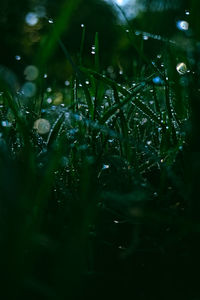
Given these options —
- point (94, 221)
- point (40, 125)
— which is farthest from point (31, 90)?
point (40, 125)

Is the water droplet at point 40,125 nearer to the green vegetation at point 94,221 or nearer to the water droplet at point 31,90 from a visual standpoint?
the green vegetation at point 94,221

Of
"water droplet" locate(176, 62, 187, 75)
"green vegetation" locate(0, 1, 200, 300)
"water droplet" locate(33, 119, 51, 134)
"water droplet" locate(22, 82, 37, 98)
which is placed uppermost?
"water droplet" locate(176, 62, 187, 75)

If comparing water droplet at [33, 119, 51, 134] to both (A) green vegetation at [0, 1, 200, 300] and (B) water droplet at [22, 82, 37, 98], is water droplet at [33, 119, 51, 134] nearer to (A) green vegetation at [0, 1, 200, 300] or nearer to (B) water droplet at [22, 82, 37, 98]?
(A) green vegetation at [0, 1, 200, 300]

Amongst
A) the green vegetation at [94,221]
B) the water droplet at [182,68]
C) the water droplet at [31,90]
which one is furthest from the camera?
the water droplet at [182,68]

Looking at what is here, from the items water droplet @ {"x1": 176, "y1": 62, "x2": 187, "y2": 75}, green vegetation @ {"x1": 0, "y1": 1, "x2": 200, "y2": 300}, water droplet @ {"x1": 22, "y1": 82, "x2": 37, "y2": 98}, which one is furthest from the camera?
water droplet @ {"x1": 176, "y1": 62, "x2": 187, "y2": 75}

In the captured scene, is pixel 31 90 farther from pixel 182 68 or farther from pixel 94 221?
pixel 182 68

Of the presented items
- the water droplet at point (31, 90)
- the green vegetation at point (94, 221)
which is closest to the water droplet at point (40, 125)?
the green vegetation at point (94, 221)

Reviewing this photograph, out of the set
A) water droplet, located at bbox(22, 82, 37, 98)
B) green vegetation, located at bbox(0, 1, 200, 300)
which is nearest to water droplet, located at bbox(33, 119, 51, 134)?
green vegetation, located at bbox(0, 1, 200, 300)

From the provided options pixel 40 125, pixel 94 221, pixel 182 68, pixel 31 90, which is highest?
pixel 182 68

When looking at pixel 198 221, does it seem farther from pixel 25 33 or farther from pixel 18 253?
pixel 25 33

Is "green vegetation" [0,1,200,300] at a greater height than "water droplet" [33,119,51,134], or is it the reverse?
"water droplet" [33,119,51,134]

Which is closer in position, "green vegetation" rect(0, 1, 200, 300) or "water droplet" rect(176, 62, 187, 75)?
"green vegetation" rect(0, 1, 200, 300)
